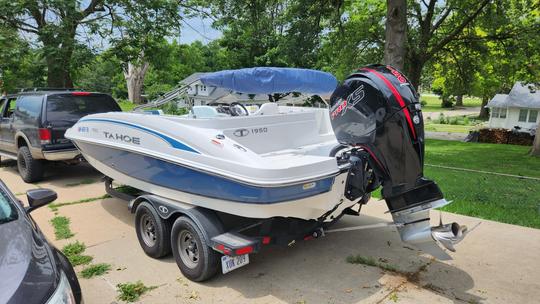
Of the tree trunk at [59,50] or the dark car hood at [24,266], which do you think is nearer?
the dark car hood at [24,266]

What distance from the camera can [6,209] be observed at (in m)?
3.10

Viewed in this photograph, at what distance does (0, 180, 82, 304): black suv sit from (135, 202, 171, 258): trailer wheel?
61.0 inches

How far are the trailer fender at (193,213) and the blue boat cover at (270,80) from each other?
2365 mm

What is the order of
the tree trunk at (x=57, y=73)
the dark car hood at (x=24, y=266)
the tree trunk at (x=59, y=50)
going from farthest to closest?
1. the tree trunk at (x=57, y=73)
2. the tree trunk at (x=59, y=50)
3. the dark car hood at (x=24, y=266)

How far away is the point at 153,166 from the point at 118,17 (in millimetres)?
9915

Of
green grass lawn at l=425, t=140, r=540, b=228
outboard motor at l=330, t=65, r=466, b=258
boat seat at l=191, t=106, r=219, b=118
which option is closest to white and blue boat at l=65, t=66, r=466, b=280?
outboard motor at l=330, t=65, r=466, b=258

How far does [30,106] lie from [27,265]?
679 centimetres

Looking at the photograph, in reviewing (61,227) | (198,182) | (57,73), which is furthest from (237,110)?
(57,73)

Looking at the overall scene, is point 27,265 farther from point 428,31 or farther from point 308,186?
point 428,31

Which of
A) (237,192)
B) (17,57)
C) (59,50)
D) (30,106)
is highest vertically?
(59,50)

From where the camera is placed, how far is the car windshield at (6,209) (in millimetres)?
3002

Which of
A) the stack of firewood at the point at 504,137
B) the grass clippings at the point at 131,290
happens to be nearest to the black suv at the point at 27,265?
the grass clippings at the point at 131,290

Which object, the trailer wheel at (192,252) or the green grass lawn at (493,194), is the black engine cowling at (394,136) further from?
the green grass lawn at (493,194)

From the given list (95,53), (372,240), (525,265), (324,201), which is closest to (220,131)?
(324,201)
